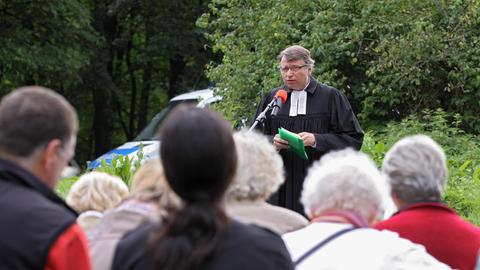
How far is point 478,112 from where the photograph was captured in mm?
11531

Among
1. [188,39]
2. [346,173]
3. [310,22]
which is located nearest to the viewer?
[346,173]

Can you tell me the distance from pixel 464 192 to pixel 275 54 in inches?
163

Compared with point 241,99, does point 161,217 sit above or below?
above

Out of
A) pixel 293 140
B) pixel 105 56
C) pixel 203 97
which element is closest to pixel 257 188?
pixel 293 140

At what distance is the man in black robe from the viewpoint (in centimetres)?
739

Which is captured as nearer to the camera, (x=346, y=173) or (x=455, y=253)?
(x=346, y=173)

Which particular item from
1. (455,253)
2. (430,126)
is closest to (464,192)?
(430,126)

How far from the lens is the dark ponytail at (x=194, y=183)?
2.74 m

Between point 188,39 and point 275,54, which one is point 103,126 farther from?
point 275,54

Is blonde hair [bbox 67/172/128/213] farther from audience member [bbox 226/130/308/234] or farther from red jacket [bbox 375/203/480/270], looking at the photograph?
red jacket [bbox 375/203/480/270]

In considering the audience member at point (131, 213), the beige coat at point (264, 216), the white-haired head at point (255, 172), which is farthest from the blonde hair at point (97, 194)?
the beige coat at point (264, 216)

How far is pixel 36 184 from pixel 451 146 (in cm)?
800

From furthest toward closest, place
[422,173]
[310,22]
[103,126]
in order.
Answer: [103,126]
[310,22]
[422,173]

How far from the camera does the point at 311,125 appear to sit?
7.54 m
